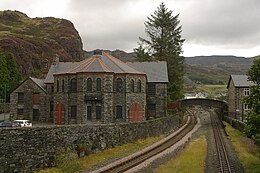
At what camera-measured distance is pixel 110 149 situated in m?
28.1

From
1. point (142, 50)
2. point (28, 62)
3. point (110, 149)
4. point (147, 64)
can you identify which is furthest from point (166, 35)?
point (28, 62)

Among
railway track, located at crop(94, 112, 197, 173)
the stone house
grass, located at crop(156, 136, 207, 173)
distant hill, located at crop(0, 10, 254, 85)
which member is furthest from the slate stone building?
distant hill, located at crop(0, 10, 254, 85)

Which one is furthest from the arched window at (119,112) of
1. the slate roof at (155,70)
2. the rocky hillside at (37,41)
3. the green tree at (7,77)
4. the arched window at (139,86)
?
the rocky hillside at (37,41)

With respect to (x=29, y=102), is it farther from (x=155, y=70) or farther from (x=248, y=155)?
(x=248, y=155)

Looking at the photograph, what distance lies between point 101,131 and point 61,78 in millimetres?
19780

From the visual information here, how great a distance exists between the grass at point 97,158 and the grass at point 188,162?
4.27m

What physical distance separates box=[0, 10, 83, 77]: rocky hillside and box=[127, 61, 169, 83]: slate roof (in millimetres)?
33460

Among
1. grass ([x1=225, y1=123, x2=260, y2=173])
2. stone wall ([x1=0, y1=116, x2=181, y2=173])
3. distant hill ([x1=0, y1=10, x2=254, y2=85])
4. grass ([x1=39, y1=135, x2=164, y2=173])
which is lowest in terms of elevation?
grass ([x1=225, y1=123, x2=260, y2=173])

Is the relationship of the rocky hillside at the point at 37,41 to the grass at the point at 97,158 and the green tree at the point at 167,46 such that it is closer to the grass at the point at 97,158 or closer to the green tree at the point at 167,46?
the green tree at the point at 167,46

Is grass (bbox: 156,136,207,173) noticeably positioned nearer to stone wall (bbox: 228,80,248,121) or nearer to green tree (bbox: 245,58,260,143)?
green tree (bbox: 245,58,260,143)

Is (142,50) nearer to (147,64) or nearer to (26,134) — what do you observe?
(147,64)

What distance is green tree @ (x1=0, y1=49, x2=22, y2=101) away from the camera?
63.0 meters

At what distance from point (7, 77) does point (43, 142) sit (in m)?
51.7

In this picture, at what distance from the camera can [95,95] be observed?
41.7m
